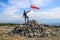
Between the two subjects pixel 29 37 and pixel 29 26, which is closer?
pixel 29 37

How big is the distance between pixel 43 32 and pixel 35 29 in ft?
4.95

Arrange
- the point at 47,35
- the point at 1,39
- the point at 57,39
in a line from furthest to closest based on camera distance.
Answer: the point at 47,35 → the point at 57,39 → the point at 1,39

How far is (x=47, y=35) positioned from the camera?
3756 cm

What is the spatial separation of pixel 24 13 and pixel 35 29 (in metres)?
3.44

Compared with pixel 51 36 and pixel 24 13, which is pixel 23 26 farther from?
pixel 51 36

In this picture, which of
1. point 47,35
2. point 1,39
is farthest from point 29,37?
point 1,39

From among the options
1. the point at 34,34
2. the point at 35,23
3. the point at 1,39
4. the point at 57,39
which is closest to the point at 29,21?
the point at 35,23

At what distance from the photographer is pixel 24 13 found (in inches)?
1508

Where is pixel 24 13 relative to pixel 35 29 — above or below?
above

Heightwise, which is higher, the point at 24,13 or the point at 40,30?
the point at 24,13

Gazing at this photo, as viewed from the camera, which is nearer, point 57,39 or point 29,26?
point 57,39

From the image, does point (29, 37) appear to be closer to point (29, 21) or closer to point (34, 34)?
point (34, 34)

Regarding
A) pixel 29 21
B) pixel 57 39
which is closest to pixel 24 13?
pixel 29 21

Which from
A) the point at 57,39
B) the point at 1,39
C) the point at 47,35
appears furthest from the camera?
the point at 47,35
